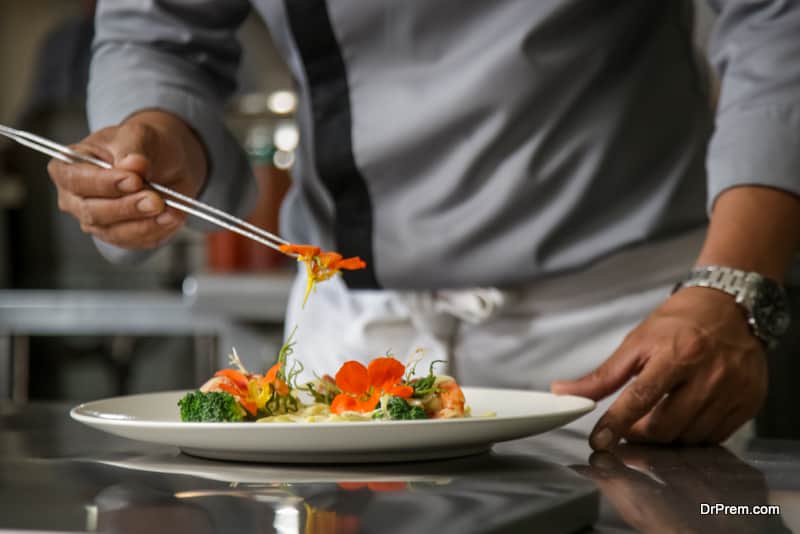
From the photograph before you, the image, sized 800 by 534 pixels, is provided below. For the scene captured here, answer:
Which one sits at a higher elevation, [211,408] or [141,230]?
[141,230]

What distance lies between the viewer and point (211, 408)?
73 cm

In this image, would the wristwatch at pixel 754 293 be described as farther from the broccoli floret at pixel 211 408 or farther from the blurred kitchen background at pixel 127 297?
the blurred kitchen background at pixel 127 297

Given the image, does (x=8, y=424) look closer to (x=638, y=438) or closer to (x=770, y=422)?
(x=638, y=438)

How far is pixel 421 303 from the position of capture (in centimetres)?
124

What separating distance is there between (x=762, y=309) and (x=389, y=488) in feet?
1.54

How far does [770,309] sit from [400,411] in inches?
15.7

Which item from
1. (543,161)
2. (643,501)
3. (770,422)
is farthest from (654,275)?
(770,422)

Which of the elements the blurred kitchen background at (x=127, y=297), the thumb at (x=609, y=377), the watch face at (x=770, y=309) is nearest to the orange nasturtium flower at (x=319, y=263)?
the thumb at (x=609, y=377)

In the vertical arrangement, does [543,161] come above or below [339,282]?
above

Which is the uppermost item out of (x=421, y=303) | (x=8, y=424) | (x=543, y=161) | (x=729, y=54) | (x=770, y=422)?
(x=729, y=54)

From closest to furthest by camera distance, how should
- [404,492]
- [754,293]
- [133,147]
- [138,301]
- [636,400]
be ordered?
[404,492] → [636,400] → [754,293] → [133,147] → [138,301]

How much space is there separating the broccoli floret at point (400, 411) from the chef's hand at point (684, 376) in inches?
6.2

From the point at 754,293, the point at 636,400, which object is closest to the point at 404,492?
the point at 636,400

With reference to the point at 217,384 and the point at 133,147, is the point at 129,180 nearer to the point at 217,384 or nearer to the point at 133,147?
the point at 133,147
